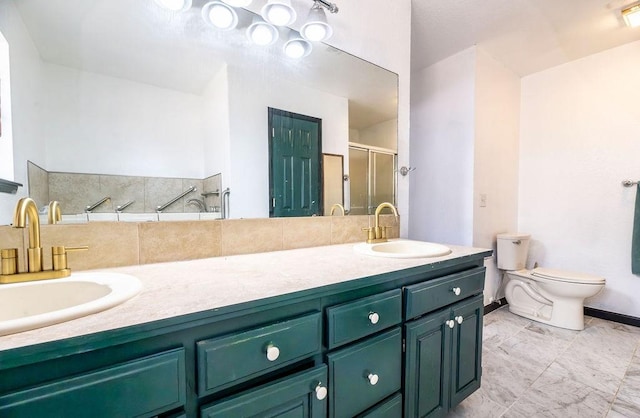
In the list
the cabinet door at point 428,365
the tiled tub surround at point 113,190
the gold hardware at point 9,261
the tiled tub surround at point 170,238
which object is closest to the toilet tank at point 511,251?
the cabinet door at point 428,365

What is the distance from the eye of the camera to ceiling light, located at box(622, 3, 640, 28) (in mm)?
1831

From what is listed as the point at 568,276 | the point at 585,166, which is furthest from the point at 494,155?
the point at 568,276

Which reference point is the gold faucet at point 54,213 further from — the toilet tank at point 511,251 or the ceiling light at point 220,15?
the toilet tank at point 511,251

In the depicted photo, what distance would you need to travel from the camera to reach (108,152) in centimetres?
96

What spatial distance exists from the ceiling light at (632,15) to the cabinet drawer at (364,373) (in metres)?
2.72

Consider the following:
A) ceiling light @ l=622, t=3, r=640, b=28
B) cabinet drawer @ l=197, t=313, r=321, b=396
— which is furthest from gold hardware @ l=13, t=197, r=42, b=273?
ceiling light @ l=622, t=3, r=640, b=28

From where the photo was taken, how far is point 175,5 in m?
1.04

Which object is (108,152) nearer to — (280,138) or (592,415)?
(280,138)

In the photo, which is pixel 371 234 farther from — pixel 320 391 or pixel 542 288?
pixel 542 288

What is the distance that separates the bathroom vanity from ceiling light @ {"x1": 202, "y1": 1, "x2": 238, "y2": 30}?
0.99 meters

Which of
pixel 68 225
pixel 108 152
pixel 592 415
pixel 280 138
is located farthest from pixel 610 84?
pixel 68 225

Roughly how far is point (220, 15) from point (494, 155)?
8.24 ft

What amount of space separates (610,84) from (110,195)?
12.1 feet

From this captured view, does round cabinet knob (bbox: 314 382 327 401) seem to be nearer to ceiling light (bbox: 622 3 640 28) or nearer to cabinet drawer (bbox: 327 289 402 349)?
cabinet drawer (bbox: 327 289 402 349)
